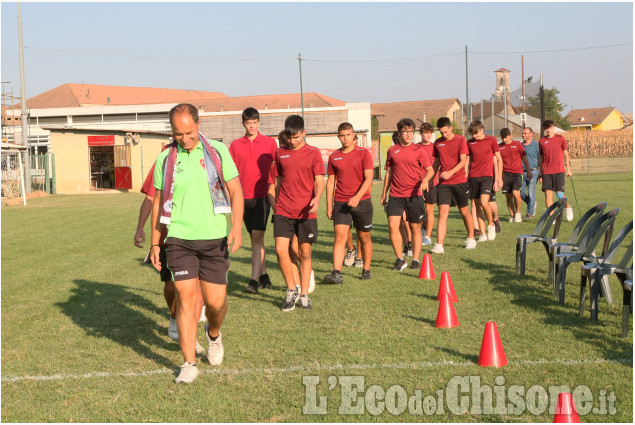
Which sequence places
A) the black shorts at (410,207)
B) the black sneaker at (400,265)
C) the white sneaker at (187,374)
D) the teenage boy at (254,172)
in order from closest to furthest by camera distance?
the white sneaker at (187,374), the teenage boy at (254,172), the black sneaker at (400,265), the black shorts at (410,207)

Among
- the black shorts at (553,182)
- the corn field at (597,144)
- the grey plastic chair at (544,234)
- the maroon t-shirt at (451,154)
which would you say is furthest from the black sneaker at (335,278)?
the corn field at (597,144)

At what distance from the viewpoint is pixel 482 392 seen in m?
4.73

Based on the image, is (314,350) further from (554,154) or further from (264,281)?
(554,154)

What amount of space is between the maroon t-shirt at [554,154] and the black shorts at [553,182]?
91 millimetres

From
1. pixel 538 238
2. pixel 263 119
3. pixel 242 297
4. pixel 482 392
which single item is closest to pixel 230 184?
pixel 482 392

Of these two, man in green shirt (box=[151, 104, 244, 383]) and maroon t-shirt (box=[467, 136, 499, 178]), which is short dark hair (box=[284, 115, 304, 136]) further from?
maroon t-shirt (box=[467, 136, 499, 178])

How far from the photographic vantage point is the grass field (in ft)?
15.2

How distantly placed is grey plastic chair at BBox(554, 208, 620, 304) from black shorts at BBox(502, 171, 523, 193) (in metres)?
8.53

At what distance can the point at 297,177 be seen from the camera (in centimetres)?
795

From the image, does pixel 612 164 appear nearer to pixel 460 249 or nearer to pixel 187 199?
pixel 460 249

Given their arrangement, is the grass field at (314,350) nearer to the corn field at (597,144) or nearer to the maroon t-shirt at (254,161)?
the maroon t-shirt at (254,161)

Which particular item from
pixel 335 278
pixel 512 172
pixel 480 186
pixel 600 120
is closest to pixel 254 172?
pixel 335 278

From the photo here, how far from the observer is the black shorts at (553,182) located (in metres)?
15.8

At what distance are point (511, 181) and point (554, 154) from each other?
1107 millimetres
